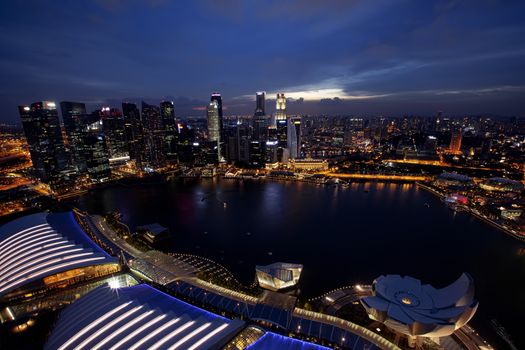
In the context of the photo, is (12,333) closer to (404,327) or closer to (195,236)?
(195,236)

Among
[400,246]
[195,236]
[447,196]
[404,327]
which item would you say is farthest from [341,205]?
[404,327]

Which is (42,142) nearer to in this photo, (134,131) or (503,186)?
(134,131)

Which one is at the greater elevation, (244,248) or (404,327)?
(404,327)

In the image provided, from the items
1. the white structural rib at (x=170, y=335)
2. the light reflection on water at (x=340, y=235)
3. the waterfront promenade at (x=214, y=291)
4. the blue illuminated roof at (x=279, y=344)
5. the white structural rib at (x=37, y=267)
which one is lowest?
the light reflection on water at (x=340, y=235)

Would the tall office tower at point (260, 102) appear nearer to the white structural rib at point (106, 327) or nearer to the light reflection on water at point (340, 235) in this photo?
the light reflection on water at point (340, 235)

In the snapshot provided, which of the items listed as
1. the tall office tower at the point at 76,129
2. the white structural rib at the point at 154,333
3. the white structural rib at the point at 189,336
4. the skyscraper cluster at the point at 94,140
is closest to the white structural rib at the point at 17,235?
the white structural rib at the point at 154,333

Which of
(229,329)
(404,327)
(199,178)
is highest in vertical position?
(229,329)

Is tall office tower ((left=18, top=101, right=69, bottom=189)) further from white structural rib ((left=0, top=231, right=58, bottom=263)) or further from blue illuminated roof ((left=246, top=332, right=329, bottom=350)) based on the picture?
blue illuminated roof ((left=246, top=332, right=329, bottom=350))
